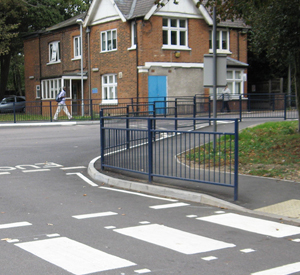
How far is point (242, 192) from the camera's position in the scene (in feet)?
28.4

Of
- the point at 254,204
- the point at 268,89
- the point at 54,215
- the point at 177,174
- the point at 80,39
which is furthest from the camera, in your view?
the point at 268,89

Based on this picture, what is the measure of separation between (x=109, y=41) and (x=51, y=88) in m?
8.57

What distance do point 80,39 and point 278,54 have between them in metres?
24.8

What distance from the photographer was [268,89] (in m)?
40.8

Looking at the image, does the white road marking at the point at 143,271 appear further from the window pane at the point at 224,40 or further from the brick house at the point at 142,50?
the window pane at the point at 224,40

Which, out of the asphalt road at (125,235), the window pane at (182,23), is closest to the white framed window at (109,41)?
the window pane at (182,23)

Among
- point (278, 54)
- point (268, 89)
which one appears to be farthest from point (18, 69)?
point (278, 54)

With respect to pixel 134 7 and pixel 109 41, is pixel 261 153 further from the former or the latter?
pixel 109 41

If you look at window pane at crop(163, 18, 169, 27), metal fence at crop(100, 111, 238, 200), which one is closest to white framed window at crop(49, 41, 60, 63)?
window pane at crop(163, 18, 169, 27)

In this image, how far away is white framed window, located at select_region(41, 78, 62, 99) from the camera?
3847 centimetres

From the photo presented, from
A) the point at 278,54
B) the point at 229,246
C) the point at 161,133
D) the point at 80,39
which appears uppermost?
the point at 80,39

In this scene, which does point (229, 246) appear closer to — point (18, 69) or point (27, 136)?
point (27, 136)

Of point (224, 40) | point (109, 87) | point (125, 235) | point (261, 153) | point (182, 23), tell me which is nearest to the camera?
point (125, 235)

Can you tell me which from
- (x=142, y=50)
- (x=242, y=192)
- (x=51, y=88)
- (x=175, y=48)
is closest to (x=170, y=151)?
(x=242, y=192)
